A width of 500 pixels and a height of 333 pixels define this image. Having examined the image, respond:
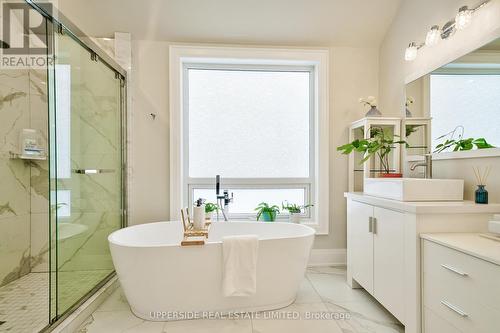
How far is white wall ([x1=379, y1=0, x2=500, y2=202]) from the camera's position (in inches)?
67.3

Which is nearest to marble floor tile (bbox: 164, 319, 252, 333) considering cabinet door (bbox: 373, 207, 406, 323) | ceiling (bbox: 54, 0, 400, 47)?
cabinet door (bbox: 373, 207, 406, 323)

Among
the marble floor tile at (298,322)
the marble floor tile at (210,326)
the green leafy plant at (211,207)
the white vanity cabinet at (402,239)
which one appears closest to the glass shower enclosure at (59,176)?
the marble floor tile at (210,326)

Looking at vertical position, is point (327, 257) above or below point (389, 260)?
below

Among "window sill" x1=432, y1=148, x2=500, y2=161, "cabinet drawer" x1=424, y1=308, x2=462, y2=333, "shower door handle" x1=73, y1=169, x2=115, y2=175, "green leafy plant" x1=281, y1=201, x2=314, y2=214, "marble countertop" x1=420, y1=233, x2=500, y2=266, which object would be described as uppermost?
"window sill" x1=432, y1=148, x2=500, y2=161

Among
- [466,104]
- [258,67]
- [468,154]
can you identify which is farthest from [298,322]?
[258,67]

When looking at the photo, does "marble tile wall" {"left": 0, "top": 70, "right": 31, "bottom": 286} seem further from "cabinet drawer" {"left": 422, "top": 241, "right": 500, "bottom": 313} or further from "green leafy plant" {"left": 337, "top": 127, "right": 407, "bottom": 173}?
"cabinet drawer" {"left": 422, "top": 241, "right": 500, "bottom": 313}

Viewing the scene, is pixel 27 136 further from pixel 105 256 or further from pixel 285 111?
pixel 285 111

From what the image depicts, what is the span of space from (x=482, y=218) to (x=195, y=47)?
8.98ft

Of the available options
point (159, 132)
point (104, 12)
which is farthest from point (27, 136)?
point (104, 12)

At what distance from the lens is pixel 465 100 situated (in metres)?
1.85

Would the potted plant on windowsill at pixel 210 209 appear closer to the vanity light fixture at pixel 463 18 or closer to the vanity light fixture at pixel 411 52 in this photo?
the vanity light fixture at pixel 411 52

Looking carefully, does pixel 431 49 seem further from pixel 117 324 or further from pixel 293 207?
pixel 117 324

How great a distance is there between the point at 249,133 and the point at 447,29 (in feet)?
6.25

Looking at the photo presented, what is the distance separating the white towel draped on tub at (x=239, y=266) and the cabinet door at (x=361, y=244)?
886mm
